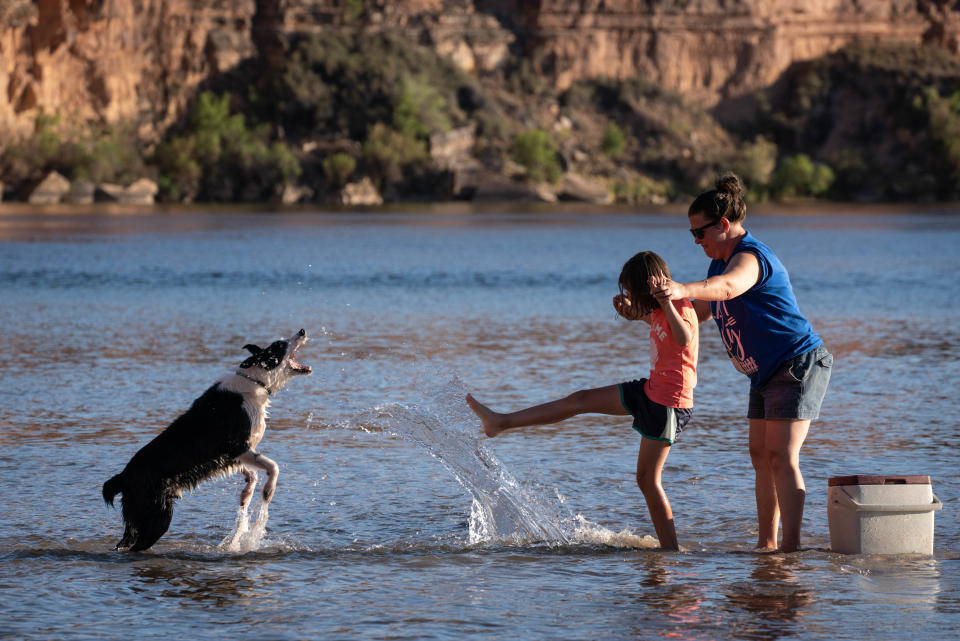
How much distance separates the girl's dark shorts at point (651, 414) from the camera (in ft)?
25.7

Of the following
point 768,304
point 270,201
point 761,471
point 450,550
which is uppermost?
point 768,304

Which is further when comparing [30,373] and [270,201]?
[270,201]

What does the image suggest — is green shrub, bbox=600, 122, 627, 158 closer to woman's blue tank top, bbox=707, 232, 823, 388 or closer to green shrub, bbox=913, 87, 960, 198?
green shrub, bbox=913, 87, 960, 198

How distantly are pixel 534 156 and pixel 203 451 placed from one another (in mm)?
129677

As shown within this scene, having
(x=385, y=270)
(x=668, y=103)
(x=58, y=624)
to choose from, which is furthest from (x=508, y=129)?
(x=58, y=624)

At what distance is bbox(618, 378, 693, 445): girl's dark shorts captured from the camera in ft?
25.7

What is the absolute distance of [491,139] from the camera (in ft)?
474

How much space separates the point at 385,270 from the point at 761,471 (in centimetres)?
2939

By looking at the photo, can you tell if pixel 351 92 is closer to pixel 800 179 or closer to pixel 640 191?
pixel 640 191

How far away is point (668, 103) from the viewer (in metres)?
167

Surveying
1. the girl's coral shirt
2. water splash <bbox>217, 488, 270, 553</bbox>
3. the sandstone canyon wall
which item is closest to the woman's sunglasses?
the girl's coral shirt

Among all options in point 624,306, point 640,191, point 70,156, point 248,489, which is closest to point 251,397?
point 248,489

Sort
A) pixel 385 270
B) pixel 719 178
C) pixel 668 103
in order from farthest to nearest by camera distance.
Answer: pixel 668 103
pixel 385 270
pixel 719 178

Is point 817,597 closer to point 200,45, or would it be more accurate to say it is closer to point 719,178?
point 719,178
